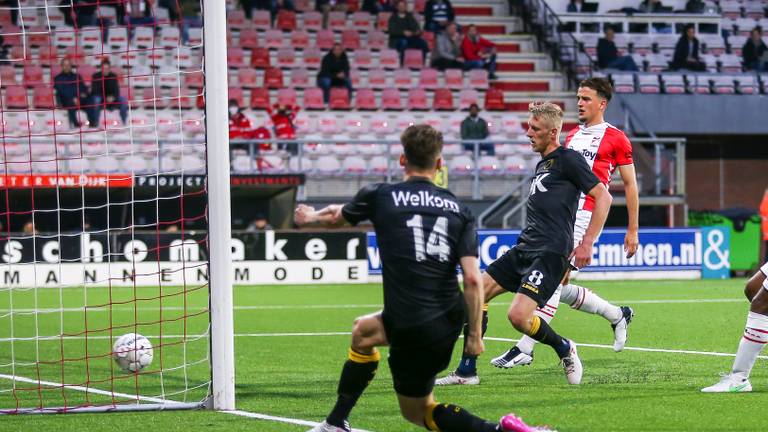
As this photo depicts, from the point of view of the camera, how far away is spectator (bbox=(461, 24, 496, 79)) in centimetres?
3044

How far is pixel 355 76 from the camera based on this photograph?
1155 inches

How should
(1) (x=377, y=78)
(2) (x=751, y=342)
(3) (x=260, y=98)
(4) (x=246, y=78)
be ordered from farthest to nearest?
(1) (x=377, y=78) → (4) (x=246, y=78) → (3) (x=260, y=98) → (2) (x=751, y=342)

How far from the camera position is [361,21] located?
30859 mm

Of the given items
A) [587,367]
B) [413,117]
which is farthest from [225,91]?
[413,117]

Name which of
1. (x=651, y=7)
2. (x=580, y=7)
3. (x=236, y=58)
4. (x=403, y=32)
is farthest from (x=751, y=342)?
(x=651, y=7)

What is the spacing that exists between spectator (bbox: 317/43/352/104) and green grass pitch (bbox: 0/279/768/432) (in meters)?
11.1

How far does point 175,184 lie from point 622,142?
1417 cm

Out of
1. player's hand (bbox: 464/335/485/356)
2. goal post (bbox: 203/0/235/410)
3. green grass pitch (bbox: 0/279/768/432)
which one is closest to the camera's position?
player's hand (bbox: 464/335/485/356)

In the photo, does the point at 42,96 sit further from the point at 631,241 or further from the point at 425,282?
the point at 425,282

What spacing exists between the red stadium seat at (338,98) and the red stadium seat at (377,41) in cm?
290

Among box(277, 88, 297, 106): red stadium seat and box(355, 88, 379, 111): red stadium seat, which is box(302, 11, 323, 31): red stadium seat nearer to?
box(355, 88, 379, 111): red stadium seat

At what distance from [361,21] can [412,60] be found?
1891 millimetres

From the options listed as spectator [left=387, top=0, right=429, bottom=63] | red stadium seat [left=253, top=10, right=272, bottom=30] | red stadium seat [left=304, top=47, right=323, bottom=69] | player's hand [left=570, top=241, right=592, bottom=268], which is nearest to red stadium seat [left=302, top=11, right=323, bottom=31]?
red stadium seat [left=253, top=10, right=272, bottom=30]

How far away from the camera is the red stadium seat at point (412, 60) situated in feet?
98.3
